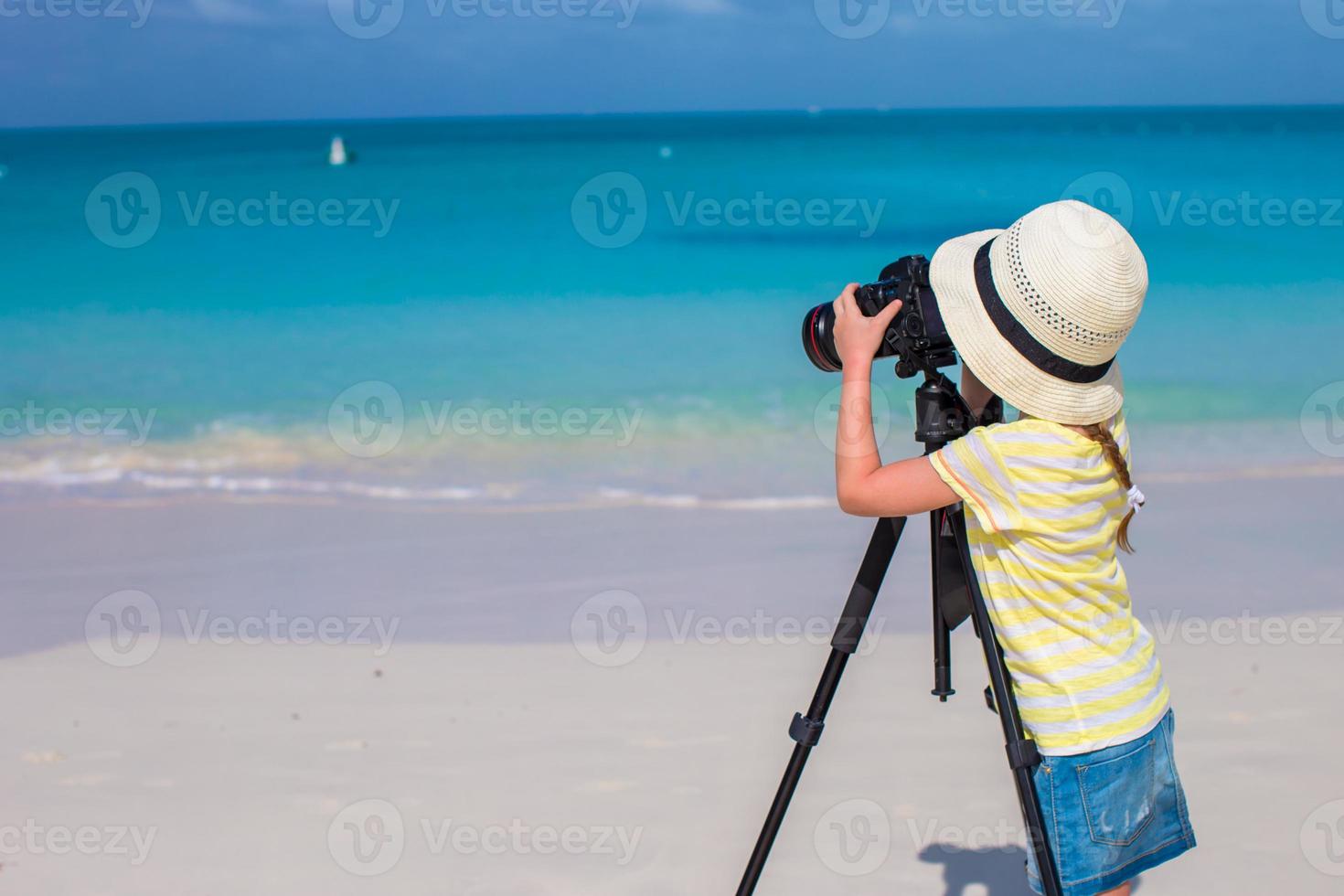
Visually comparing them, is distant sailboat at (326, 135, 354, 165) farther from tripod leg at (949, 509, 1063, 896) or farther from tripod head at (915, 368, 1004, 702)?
tripod leg at (949, 509, 1063, 896)

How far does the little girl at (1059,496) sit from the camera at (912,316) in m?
0.02

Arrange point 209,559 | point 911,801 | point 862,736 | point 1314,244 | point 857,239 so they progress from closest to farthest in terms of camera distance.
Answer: point 911,801, point 862,736, point 209,559, point 1314,244, point 857,239

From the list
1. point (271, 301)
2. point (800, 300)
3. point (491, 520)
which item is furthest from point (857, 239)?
point (491, 520)

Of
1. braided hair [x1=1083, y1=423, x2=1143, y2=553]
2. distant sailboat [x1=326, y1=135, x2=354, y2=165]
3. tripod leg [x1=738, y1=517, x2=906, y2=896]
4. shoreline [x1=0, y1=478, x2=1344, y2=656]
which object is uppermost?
distant sailboat [x1=326, y1=135, x2=354, y2=165]

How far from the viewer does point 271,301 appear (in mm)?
12438

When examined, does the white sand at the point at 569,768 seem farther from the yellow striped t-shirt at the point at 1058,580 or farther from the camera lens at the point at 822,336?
the camera lens at the point at 822,336

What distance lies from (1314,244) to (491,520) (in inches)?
479

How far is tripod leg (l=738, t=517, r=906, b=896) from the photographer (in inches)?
72.6

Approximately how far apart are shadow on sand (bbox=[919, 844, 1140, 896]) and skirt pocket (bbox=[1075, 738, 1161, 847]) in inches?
Result: 30.6

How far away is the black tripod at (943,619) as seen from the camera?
172cm

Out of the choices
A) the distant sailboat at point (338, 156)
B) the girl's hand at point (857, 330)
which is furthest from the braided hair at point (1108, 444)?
the distant sailboat at point (338, 156)

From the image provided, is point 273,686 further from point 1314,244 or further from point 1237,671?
point 1314,244

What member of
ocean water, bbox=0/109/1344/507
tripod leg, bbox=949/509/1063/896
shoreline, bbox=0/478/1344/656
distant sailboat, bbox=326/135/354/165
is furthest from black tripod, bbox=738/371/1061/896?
distant sailboat, bbox=326/135/354/165

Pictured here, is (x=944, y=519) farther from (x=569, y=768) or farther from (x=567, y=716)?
(x=567, y=716)
